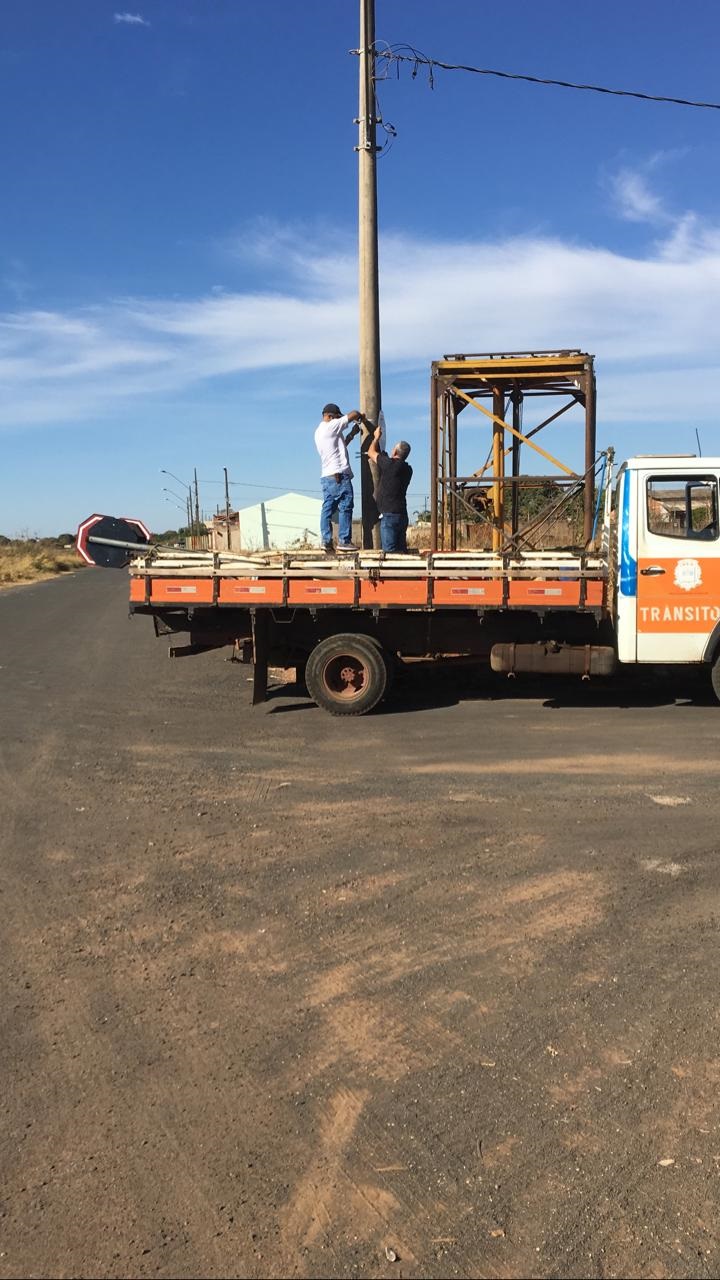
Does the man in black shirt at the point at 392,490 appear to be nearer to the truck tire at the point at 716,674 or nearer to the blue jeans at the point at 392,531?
the blue jeans at the point at 392,531

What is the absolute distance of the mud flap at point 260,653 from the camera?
379 inches

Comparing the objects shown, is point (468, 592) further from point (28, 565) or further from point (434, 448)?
point (28, 565)

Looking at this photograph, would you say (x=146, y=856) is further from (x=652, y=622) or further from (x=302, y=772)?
(x=652, y=622)

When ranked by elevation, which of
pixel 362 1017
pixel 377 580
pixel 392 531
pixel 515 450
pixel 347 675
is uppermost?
pixel 515 450

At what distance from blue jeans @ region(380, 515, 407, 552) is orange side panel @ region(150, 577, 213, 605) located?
8.03 feet

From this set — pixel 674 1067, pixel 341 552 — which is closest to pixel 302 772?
pixel 341 552

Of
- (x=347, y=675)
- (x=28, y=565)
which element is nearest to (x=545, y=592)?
(x=347, y=675)

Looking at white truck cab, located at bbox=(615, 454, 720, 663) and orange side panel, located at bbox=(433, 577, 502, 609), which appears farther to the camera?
orange side panel, located at bbox=(433, 577, 502, 609)

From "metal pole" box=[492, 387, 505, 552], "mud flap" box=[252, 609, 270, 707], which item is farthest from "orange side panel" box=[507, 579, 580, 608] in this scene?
"metal pole" box=[492, 387, 505, 552]

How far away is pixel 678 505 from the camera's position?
29.7 ft

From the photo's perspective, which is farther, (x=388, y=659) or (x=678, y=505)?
(x=388, y=659)

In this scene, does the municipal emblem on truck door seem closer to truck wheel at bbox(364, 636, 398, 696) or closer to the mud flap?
truck wheel at bbox(364, 636, 398, 696)

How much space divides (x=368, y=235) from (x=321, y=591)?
4.72m

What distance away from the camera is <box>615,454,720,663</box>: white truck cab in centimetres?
897
